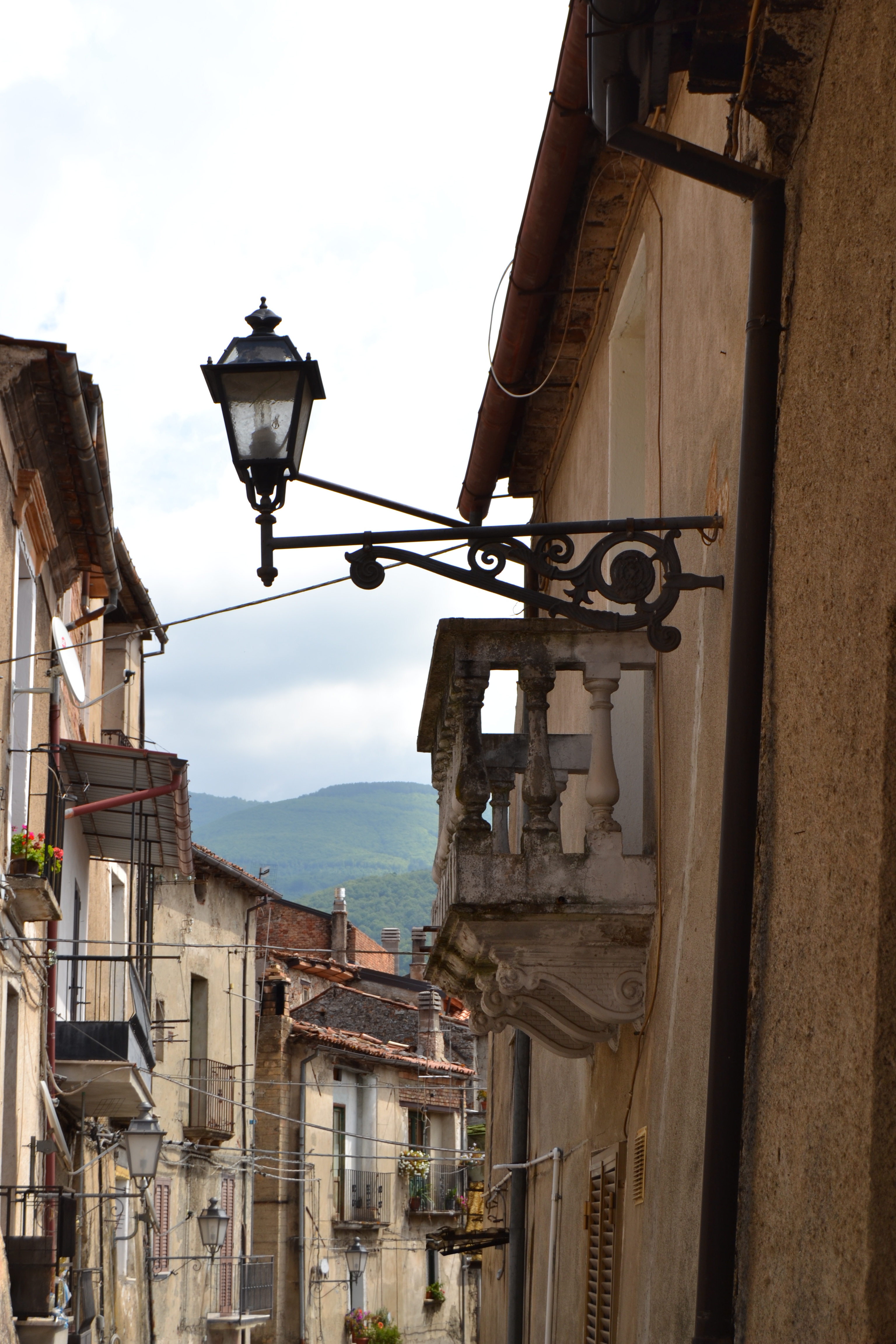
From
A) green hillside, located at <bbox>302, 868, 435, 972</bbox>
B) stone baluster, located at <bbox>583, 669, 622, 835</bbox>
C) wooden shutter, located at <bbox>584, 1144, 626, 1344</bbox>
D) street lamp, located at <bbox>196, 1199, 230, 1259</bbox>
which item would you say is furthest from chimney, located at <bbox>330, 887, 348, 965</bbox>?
green hillside, located at <bbox>302, 868, 435, 972</bbox>

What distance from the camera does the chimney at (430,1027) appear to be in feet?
135

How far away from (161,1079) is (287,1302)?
760cm

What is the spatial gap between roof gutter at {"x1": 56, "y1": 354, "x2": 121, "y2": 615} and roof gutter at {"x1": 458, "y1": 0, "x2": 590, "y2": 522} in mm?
3997

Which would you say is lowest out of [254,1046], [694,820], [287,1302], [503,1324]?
[287,1302]

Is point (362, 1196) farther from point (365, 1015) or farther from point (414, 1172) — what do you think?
point (365, 1015)

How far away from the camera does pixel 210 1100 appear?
96.8 ft

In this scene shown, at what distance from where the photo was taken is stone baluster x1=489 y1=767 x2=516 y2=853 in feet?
18.7

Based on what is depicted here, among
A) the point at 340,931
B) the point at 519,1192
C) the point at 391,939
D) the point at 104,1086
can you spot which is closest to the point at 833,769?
the point at 519,1192

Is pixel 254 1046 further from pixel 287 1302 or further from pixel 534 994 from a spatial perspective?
pixel 534 994

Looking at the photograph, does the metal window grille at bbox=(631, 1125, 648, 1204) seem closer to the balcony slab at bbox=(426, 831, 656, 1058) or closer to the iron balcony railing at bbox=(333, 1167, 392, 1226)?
the balcony slab at bbox=(426, 831, 656, 1058)

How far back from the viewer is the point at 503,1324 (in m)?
11.7

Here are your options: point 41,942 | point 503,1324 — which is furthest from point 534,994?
point 41,942

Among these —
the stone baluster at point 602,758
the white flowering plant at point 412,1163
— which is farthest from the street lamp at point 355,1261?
the stone baluster at point 602,758

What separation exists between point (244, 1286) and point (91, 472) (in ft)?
70.8
